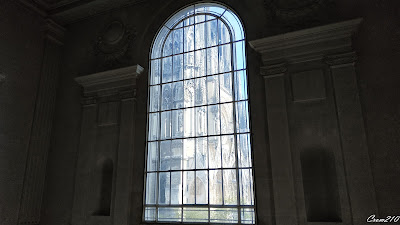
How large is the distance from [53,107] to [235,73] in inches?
236

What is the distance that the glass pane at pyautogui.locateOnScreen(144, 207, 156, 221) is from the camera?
7.08 metres

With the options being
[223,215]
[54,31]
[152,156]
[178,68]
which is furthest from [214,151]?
[54,31]

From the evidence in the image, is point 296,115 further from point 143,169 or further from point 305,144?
point 143,169

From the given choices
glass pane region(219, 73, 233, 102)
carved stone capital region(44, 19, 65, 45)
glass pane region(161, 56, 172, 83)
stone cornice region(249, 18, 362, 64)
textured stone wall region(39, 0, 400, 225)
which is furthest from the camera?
carved stone capital region(44, 19, 65, 45)

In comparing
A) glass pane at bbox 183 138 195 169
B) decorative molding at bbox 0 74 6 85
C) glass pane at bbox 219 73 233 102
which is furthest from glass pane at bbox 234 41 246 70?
decorative molding at bbox 0 74 6 85

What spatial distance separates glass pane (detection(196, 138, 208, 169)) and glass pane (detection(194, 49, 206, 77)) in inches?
71.3

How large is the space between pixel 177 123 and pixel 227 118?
143 cm

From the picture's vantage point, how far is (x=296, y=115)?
624 cm

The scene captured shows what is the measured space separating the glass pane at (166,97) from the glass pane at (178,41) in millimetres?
1040

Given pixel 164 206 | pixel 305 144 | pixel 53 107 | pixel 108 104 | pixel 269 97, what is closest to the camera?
pixel 305 144

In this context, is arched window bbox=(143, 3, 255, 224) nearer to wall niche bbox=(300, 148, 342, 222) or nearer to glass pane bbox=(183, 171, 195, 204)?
glass pane bbox=(183, 171, 195, 204)

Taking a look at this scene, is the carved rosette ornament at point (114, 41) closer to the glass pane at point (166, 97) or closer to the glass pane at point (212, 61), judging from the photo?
the glass pane at point (166, 97)

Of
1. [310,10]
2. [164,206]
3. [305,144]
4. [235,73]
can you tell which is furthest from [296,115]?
[164,206]

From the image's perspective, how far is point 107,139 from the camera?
8.08 meters
